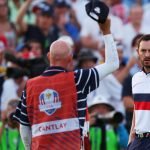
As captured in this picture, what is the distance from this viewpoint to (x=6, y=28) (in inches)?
621

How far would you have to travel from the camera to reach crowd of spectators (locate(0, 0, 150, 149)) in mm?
13828

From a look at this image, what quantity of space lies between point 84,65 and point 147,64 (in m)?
4.85

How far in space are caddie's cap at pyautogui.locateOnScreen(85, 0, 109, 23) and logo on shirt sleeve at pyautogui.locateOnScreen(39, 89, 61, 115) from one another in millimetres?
885

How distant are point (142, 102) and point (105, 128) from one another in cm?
298

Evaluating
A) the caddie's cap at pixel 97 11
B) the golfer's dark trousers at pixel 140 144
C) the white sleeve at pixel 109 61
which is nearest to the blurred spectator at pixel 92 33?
the golfer's dark trousers at pixel 140 144

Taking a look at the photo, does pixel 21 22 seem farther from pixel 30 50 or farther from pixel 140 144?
pixel 140 144

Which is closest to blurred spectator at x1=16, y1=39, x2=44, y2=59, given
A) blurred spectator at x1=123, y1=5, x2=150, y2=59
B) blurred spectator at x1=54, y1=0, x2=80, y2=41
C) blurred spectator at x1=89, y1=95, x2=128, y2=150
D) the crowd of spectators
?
the crowd of spectators

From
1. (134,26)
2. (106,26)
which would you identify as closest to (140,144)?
(106,26)

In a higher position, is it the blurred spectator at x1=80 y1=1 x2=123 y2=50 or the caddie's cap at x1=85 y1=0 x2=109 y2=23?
the caddie's cap at x1=85 y1=0 x2=109 y2=23

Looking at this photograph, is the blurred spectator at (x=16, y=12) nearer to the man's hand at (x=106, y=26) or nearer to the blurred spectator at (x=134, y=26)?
the blurred spectator at (x=134, y=26)

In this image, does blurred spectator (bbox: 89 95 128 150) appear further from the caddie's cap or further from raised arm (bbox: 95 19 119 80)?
the caddie's cap

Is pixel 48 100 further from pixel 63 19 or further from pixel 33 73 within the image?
pixel 63 19

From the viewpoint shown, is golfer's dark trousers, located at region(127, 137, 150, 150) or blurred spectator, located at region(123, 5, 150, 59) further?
blurred spectator, located at region(123, 5, 150, 59)

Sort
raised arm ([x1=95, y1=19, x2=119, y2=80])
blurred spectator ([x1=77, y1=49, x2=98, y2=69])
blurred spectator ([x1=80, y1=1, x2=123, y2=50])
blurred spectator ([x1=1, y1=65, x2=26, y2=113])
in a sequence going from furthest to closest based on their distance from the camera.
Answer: blurred spectator ([x1=80, y1=1, x2=123, y2=50]) → blurred spectator ([x1=77, y1=49, x2=98, y2=69]) → blurred spectator ([x1=1, y1=65, x2=26, y2=113]) → raised arm ([x1=95, y1=19, x2=119, y2=80])
